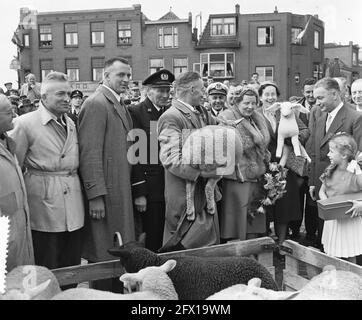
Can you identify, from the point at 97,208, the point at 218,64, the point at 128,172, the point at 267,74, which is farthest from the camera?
the point at 218,64

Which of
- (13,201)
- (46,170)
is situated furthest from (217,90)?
(13,201)

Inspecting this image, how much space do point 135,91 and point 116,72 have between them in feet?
24.3

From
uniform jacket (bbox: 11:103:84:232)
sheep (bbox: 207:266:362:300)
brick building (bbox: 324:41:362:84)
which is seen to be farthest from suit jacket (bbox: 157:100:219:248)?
brick building (bbox: 324:41:362:84)

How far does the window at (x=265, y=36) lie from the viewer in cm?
2442

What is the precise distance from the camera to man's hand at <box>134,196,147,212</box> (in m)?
4.06

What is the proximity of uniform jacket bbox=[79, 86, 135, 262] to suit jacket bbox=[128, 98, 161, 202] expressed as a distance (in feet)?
0.59

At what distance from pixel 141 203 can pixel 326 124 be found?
7.21 feet

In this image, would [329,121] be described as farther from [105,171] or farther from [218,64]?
[218,64]

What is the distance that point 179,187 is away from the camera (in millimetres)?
3572

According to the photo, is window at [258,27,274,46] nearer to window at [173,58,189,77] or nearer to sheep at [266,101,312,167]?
window at [173,58,189,77]

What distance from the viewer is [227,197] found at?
4168 millimetres

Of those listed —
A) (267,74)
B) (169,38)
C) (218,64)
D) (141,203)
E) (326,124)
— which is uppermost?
(218,64)

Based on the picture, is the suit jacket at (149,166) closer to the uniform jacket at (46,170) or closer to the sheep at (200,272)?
the uniform jacket at (46,170)
